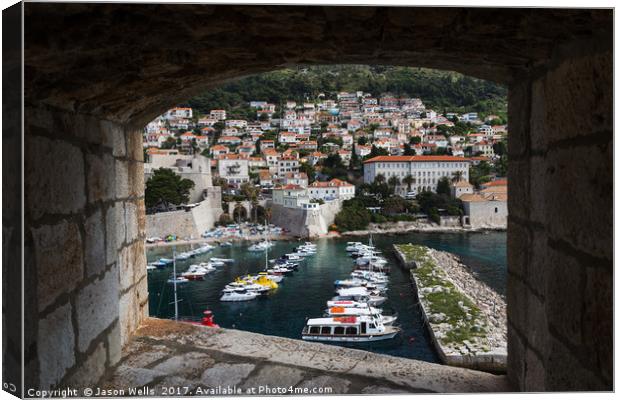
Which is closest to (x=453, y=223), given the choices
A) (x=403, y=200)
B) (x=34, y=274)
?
(x=403, y=200)

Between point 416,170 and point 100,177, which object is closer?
point 100,177

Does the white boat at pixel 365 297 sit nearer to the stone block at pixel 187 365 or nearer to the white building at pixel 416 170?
the white building at pixel 416 170

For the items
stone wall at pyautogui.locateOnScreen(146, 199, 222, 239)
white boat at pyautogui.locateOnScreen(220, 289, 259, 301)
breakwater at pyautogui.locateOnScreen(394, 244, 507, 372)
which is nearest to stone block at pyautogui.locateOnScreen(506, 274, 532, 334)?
white boat at pyautogui.locateOnScreen(220, 289, 259, 301)

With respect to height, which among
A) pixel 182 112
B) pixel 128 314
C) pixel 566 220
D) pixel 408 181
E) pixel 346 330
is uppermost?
pixel 182 112

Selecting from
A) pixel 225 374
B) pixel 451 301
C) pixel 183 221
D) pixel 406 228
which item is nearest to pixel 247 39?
pixel 225 374

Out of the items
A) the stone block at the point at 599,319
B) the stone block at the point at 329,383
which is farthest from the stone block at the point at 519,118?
the stone block at the point at 329,383

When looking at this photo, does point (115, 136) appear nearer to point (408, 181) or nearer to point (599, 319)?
point (599, 319)
